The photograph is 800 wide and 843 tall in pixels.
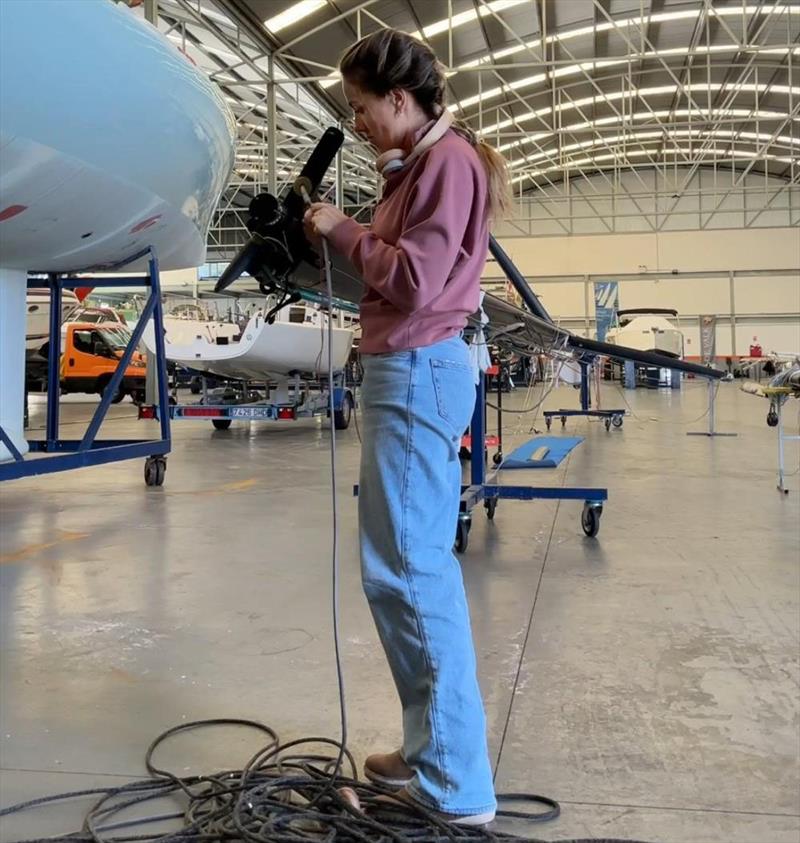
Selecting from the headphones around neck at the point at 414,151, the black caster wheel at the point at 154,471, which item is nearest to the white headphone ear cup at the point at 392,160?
the headphones around neck at the point at 414,151

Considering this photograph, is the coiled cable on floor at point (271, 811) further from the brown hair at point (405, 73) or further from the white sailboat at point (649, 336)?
the white sailboat at point (649, 336)

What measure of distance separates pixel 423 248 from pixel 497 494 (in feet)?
9.12

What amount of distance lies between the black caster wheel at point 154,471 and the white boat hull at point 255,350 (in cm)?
251

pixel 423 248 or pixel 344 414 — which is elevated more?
pixel 423 248

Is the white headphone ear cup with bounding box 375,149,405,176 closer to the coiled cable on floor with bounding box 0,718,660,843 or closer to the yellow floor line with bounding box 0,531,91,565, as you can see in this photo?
the coiled cable on floor with bounding box 0,718,660,843

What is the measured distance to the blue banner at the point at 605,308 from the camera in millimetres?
13367

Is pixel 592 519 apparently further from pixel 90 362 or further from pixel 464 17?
pixel 90 362

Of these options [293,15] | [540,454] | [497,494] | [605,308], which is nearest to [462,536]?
[497,494]

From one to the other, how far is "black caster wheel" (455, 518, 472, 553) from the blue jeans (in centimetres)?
212

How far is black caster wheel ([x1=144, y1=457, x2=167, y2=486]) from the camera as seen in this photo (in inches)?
216

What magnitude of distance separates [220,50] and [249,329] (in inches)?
382

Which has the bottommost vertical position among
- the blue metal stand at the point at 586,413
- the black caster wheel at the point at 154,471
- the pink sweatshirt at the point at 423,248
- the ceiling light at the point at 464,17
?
the black caster wheel at the point at 154,471

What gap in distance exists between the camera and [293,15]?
43.4ft

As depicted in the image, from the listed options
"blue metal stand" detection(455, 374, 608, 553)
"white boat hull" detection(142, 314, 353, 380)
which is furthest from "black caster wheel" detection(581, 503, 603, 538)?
"white boat hull" detection(142, 314, 353, 380)
